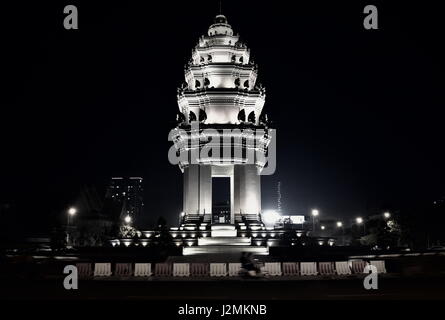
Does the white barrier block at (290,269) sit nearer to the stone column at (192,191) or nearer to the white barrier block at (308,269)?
the white barrier block at (308,269)

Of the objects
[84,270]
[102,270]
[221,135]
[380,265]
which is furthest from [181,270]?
[221,135]

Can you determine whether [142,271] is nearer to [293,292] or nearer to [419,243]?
[293,292]

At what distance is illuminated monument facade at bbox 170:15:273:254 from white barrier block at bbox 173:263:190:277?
16.6m

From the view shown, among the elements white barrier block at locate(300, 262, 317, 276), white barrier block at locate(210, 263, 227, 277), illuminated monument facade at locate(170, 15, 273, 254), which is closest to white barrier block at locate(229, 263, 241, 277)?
white barrier block at locate(210, 263, 227, 277)

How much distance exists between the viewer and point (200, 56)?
174 feet

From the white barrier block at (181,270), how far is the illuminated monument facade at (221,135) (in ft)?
54.6

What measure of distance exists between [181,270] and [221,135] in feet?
72.3

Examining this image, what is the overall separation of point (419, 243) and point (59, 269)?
40.2 m

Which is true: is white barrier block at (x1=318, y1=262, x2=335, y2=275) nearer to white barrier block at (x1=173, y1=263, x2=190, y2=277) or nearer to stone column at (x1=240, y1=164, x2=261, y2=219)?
white barrier block at (x1=173, y1=263, x2=190, y2=277)

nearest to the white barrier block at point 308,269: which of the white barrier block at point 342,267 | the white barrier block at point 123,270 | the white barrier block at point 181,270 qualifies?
the white barrier block at point 342,267

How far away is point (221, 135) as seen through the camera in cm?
4806
